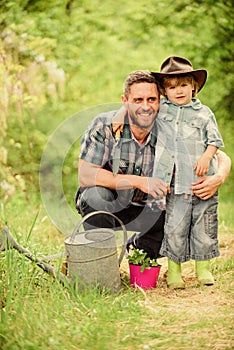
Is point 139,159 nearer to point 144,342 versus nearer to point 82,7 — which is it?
point 144,342

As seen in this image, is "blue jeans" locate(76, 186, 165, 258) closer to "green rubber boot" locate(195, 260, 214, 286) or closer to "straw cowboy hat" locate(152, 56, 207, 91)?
"green rubber boot" locate(195, 260, 214, 286)

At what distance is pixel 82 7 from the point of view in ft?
23.0

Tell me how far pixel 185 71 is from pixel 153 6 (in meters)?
3.84

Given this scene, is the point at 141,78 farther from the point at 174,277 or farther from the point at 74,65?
the point at 74,65

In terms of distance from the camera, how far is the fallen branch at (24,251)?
2.62 m

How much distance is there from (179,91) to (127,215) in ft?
2.77

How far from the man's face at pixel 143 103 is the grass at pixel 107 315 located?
0.98m

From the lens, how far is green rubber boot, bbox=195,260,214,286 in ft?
10.0

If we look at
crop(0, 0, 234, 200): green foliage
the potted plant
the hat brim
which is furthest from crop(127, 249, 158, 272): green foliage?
crop(0, 0, 234, 200): green foliage

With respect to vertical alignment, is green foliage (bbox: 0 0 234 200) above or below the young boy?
above

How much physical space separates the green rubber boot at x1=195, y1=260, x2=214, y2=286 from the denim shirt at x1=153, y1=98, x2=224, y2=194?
1.41ft

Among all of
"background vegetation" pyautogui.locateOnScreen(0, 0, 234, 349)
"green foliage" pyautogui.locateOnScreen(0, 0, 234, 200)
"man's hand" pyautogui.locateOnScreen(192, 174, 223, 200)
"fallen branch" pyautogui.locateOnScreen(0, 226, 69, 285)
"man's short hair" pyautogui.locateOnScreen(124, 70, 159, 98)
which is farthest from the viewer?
"green foliage" pyautogui.locateOnScreen(0, 0, 234, 200)

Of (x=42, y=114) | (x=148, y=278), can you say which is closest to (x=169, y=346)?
(x=148, y=278)

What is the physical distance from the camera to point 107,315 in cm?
247
